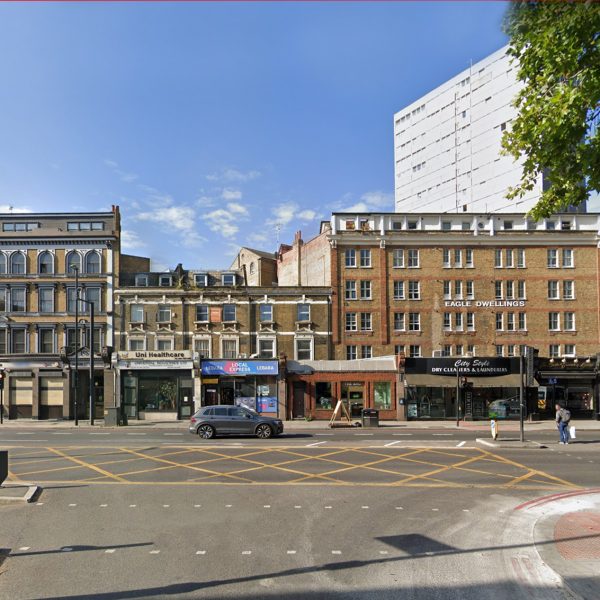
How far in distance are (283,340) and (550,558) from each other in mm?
33127

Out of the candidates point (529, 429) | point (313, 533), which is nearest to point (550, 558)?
point (313, 533)

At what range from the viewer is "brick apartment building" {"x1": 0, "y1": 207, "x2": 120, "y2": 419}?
135 ft

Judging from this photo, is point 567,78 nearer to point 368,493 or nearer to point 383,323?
point 368,493

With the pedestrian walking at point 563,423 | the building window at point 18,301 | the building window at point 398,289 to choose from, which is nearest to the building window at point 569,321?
the building window at point 398,289

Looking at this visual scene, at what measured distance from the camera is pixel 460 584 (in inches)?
325

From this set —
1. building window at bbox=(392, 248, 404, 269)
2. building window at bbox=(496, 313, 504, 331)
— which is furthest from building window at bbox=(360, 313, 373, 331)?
building window at bbox=(496, 313, 504, 331)

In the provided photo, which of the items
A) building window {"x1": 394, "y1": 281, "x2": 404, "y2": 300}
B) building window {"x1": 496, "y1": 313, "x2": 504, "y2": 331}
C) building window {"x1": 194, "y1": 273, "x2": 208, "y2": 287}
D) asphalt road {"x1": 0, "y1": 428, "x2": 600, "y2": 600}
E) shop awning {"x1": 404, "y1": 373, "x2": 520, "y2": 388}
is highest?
building window {"x1": 194, "y1": 273, "x2": 208, "y2": 287}

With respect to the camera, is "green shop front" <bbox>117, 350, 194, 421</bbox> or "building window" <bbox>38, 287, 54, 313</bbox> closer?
"green shop front" <bbox>117, 350, 194, 421</bbox>

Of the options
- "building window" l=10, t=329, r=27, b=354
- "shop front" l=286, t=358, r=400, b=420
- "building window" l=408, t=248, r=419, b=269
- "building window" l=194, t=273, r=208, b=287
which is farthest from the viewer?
"building window" l=194, t=273, r=208, b=287

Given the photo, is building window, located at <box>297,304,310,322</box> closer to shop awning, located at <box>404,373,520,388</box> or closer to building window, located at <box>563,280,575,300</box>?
shop awning, located at <box>404,373,520,388</box>

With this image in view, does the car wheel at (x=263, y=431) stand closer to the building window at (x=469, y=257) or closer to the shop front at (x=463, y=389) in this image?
the shop front at (x=463, y=389)

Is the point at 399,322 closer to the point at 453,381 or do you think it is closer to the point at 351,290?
the point at 351,290

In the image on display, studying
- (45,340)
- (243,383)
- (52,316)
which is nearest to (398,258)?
(243,383)

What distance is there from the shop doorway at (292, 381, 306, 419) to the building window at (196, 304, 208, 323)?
8423 mm
